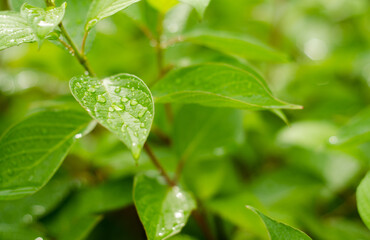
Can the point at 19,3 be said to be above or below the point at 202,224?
above

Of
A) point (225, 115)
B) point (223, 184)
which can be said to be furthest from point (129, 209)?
point (225, 115)

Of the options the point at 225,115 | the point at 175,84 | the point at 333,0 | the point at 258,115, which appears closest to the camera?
the point at 175,84

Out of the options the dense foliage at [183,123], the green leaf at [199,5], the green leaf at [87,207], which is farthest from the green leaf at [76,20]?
the green leaf at [87,207]

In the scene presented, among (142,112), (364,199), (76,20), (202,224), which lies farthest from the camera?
(202,224)

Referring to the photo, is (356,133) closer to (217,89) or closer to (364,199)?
(364,199)

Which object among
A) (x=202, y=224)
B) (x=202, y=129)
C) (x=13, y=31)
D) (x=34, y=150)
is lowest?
(x=202, y=224)

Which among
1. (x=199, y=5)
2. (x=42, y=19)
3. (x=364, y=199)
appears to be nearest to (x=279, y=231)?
(x=364, y=199)

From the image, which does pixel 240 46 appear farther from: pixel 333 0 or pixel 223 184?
pixel 333 0
